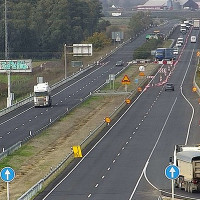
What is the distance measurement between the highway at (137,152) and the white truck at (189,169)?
48cm

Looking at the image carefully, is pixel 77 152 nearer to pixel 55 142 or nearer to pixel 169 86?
pixel 55 142

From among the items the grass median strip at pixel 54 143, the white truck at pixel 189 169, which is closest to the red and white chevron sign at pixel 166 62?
the grass median strip at pixel 54 143

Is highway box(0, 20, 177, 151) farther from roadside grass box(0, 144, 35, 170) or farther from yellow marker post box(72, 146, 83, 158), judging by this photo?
yellow marker post box(72, 146, 83, 158)

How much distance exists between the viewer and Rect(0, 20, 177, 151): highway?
92.4 meters

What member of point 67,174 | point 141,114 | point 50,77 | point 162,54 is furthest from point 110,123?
point 162,54

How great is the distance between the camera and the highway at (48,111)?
303 feet

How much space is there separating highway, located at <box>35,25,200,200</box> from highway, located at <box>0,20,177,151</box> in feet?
25.1

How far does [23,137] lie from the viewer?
8962 cm

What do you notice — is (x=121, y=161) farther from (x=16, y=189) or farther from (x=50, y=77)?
(x=50, y=77)

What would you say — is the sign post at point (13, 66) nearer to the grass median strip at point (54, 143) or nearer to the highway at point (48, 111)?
the highway at point (48, 111)

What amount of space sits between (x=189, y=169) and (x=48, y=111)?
57.6m

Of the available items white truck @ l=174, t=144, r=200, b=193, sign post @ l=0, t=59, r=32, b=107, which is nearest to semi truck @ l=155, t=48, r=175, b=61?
sign post @ l=0, t=59, r=32, b=107

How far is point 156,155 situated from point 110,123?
22895 mm

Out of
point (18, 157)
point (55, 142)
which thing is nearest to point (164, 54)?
point (55, 142)
